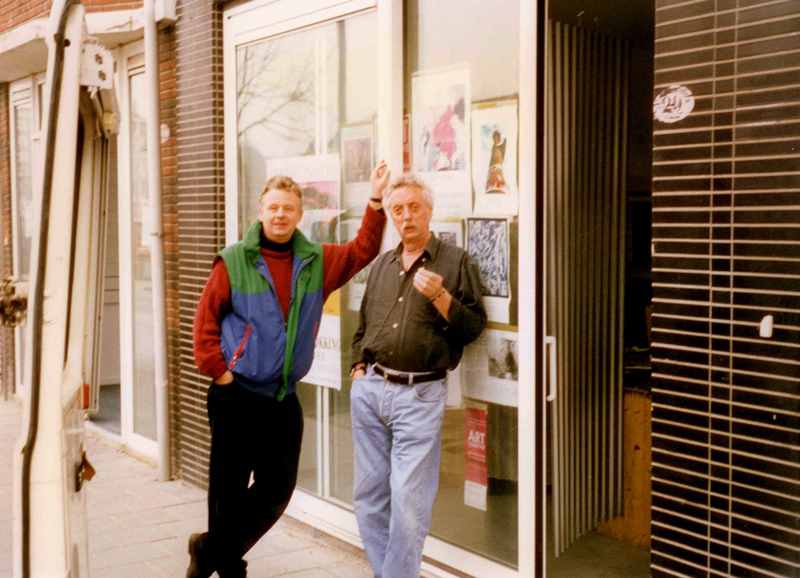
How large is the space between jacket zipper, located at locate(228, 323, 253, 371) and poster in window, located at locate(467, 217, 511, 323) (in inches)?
45.4

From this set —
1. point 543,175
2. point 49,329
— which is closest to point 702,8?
point 543,175

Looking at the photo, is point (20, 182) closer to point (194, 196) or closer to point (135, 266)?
point (135, 266)

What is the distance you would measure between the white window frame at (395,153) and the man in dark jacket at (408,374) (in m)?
0.37

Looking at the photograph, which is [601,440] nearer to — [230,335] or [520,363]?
[520,363]

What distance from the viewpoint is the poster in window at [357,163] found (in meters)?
5.79

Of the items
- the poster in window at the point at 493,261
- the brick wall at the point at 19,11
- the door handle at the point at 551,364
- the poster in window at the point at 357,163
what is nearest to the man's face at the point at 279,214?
the poster in window at the point at 493,261

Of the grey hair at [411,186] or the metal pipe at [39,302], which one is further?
the grey hair at [411,186]

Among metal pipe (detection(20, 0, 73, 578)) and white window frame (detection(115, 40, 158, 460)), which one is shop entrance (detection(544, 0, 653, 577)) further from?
white window frame (detection(115, 40, 158, 460))

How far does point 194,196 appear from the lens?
23.9 ft

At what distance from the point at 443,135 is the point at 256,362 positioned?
5.11 ft

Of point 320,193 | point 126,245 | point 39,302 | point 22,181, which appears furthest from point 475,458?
point 22,181

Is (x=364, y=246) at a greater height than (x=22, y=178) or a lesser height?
lesser

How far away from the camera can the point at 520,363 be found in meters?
4.68

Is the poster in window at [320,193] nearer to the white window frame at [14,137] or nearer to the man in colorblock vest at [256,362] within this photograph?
the man in colorblock vest at [256,362]
